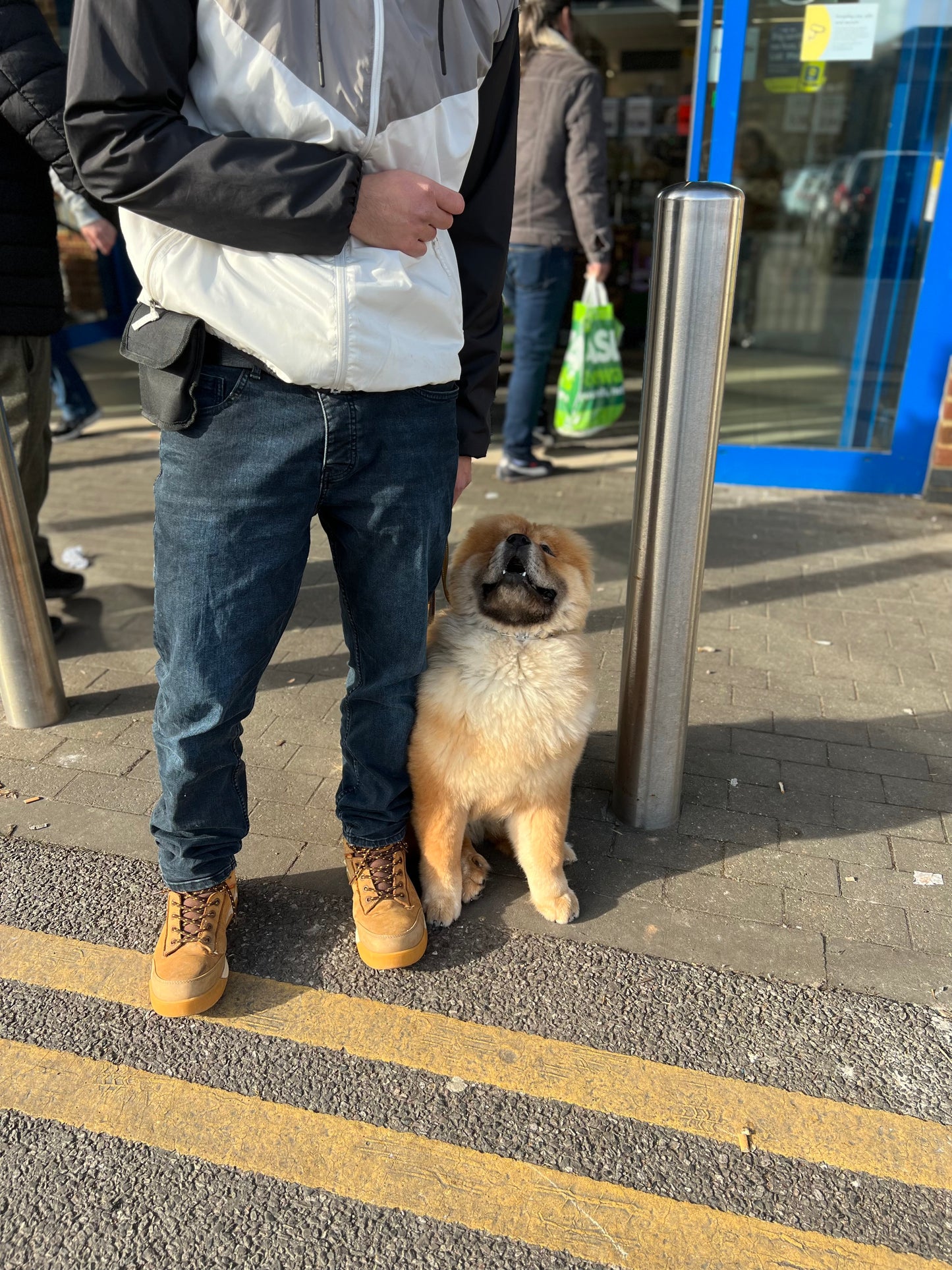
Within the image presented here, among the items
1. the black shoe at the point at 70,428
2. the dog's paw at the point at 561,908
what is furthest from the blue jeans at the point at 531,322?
the dog's paw at the point at 561,908

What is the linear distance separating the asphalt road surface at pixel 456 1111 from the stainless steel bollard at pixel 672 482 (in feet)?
2.06

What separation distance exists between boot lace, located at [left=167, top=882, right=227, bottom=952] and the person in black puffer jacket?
80.7 inches

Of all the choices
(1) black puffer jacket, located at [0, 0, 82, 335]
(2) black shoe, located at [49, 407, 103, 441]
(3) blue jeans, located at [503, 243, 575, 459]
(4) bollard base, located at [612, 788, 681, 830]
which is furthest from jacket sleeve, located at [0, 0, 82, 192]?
(2) black shoe, located at [49, 407, 103, 441]

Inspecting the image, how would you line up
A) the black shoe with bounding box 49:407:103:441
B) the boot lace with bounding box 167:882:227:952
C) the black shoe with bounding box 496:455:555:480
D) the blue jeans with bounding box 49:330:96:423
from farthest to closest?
the black shoe with bounding box 49:407:103:441, the blue jeans with bounding box 49:330:96:423, the black shoe with bounding box 496:455:555:480, the boot lace with bounding box 167:882:227:952

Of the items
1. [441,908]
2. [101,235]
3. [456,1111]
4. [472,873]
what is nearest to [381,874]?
[441,908]

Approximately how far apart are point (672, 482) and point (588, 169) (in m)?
3.53

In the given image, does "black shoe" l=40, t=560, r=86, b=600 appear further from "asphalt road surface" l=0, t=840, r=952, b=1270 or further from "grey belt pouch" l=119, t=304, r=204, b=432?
"grey belt pouch" l=119, t=304, r=204, b=432

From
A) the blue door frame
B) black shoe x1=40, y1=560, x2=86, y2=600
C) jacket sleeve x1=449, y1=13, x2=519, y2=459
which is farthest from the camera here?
the blue door frame

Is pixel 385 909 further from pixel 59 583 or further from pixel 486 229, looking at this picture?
pixel 59 583

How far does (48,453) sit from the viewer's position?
146 inches

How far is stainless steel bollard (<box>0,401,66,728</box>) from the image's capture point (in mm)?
2990

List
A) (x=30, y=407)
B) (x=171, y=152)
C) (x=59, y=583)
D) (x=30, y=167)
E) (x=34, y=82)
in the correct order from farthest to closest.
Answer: (x=59, y=583), (x=30, y=407), (x=30, y=167), (x=34, y=82), (x=171, y=152)

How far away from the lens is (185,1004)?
213 centimetres

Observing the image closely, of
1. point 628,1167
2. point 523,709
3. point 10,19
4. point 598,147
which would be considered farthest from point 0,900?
point 598,147
